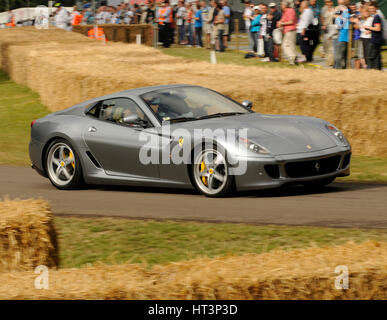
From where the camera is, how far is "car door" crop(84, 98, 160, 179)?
9.35 m

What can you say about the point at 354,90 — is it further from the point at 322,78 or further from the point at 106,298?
the point at 106,298

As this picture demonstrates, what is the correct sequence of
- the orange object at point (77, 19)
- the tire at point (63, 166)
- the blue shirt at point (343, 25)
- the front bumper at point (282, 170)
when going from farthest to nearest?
the orange object at point (77, 19) < the blue shirt at point (343, 25) < the tire at point (63, 166) < the front bumper at point (282, 170)

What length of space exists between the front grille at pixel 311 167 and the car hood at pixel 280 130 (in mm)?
133

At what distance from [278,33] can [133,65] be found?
7.04 metres

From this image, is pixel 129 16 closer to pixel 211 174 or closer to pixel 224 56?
pixel 224 56

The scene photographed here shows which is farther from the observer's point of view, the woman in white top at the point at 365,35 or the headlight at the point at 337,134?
the woman in white top at the point at 365,35

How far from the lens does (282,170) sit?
8.38 metres

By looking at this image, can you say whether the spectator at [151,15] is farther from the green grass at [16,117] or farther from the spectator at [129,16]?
the green grass at [16,117]

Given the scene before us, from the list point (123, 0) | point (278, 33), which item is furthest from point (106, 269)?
point (123, 0)

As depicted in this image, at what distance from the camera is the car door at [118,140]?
9.35m

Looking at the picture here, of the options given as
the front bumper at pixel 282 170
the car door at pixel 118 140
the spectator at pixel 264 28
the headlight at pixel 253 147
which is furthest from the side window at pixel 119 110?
the spectator at pixel 264 28

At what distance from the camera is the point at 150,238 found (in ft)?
22.5

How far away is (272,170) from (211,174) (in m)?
0.70

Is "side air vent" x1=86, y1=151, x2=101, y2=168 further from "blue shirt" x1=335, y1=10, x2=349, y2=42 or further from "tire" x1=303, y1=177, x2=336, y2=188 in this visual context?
"blue shirt" x1=335, y1=10, x2=349, y2=42
